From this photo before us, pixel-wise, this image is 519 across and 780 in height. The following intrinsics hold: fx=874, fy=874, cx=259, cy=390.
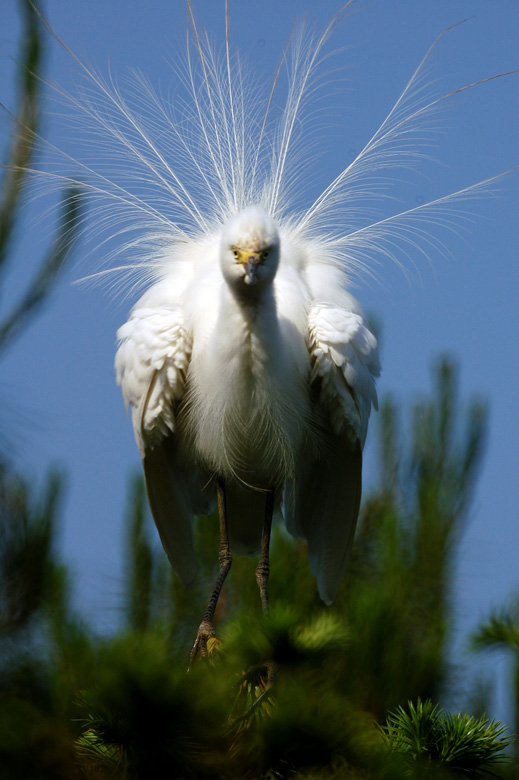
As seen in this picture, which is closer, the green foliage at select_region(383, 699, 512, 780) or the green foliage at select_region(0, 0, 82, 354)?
the green foliage at select_region(383, 699, 512, 780)

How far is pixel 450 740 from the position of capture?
1.78 meters

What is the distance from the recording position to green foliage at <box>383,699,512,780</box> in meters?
1.77

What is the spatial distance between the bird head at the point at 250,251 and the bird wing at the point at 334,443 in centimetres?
38

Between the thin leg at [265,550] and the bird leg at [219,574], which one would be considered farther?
the thin leg at [265,550]

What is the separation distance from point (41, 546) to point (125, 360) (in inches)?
33.6

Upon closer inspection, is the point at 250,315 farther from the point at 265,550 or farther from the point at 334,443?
the point at 265,550

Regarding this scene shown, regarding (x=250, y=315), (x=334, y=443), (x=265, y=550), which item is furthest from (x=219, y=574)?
(x=250, y=315)

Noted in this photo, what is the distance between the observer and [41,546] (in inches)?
126

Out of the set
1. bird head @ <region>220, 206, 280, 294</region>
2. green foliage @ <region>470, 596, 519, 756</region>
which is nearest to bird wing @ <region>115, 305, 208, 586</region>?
bird head @ <region>220, 206, 280, 294</region>

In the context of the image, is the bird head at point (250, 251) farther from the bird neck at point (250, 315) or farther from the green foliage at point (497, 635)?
the green foliage at point (497, 635)

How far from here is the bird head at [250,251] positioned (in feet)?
7.57

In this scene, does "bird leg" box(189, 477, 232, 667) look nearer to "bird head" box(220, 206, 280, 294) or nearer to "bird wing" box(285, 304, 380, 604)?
"bird wing" box(285, 304, 380, 604)

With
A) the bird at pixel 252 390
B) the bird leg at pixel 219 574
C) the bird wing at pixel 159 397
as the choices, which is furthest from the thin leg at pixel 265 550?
the bird wing at pixel 159 397

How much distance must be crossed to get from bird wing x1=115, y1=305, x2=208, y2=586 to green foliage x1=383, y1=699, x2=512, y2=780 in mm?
1273
